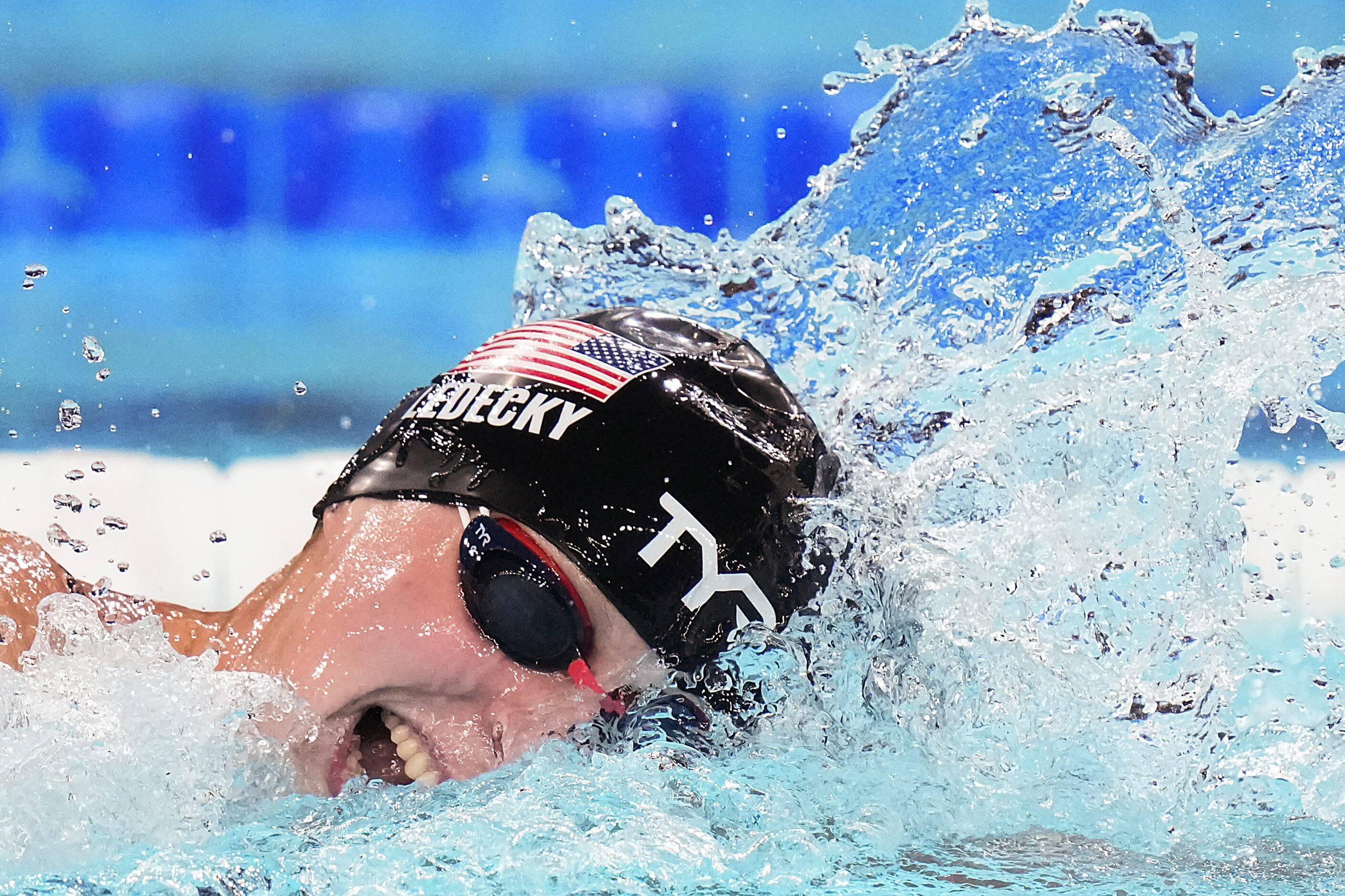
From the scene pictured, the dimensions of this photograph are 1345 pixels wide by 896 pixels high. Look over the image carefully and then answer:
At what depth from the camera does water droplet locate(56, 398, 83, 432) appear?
3.04 meters

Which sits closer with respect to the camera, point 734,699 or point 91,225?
point 734,699

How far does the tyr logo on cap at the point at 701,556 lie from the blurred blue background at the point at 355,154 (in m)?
1.92

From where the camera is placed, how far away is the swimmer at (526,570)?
125cm

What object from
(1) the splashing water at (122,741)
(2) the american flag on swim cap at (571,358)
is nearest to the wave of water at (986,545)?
(1) the splashing water at (122,741)

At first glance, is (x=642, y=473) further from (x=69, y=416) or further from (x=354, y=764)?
(x=69, y=416)

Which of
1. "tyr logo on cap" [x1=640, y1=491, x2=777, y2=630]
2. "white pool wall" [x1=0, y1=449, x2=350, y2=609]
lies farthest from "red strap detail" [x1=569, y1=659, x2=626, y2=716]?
"white pool wall" [x1=0, y1=449, x2=350, y2=609]

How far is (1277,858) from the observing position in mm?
1037

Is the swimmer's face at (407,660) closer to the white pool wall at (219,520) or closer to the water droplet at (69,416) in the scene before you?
the white pool wall at (219,520)

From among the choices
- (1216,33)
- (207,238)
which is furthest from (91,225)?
(1216,33)

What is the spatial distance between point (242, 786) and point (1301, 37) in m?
3.16

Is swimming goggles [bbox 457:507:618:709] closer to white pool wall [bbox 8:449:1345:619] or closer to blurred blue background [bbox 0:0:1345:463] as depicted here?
white pool wall [bbox 8:449:1345:619]

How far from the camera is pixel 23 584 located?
4.62ft

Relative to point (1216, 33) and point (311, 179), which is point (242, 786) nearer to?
point (311, 179)

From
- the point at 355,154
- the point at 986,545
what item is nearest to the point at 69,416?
the point at 355,154
